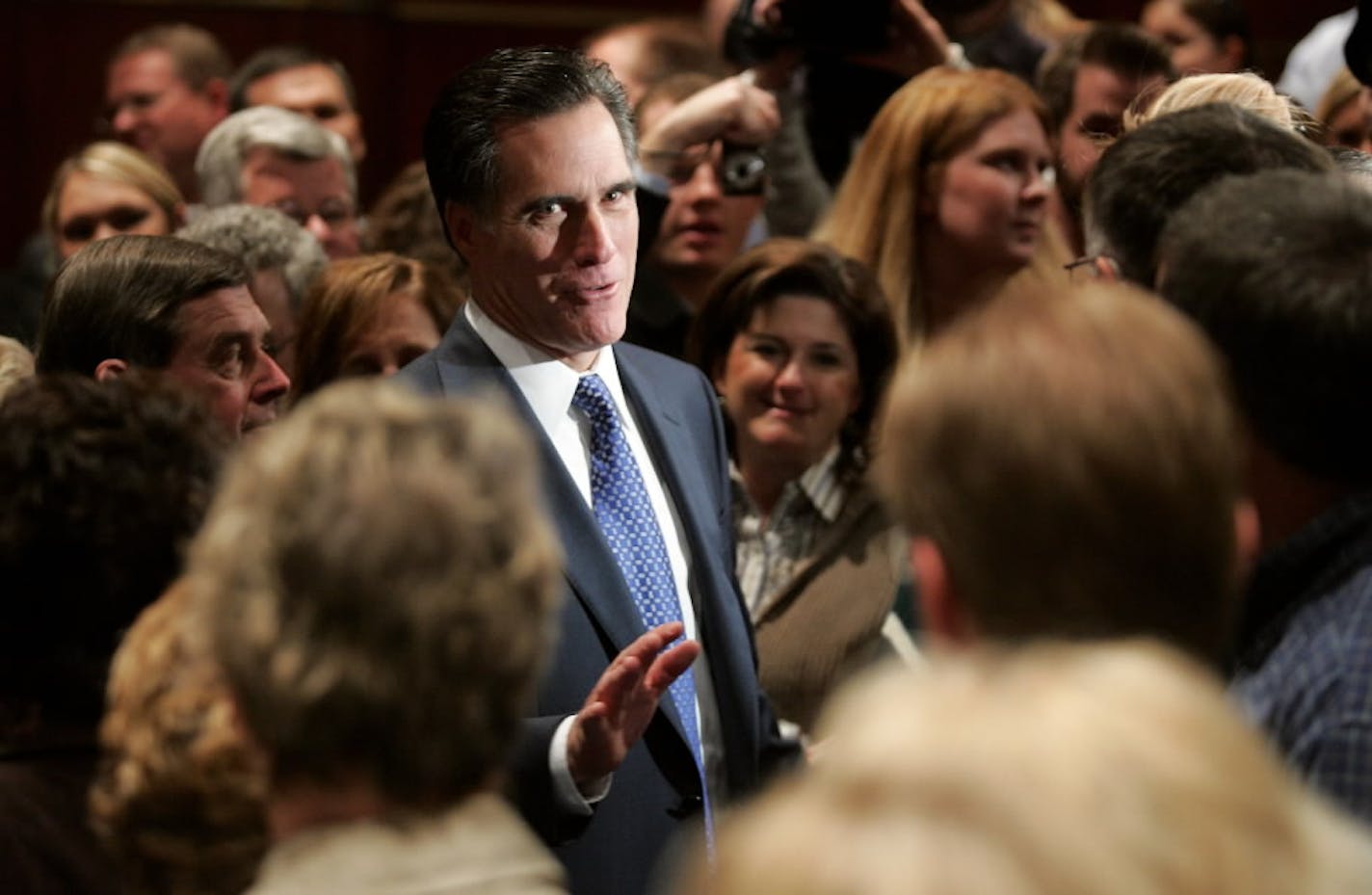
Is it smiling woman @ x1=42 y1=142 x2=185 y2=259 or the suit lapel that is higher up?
the suit lapel

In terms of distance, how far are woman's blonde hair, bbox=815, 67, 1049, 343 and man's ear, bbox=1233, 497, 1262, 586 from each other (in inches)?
85.8

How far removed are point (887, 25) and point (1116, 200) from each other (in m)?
2.13

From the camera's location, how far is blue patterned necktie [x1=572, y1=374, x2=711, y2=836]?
251cm

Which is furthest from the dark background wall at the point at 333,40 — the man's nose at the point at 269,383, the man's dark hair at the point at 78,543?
the man's dark hair at the point at 78,543

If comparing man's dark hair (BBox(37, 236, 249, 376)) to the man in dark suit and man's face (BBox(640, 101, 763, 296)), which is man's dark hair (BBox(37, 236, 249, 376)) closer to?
the man in dark suit

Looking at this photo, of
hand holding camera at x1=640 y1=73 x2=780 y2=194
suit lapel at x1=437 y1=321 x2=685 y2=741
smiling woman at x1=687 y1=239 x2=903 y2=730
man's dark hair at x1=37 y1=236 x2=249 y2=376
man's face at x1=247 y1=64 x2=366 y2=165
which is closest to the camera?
suit lapel at x1=437 y1=321 x2=685 y2=741

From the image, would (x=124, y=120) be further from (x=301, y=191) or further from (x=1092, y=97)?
(x=1092, y=97)

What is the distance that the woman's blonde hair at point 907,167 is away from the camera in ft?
12.9

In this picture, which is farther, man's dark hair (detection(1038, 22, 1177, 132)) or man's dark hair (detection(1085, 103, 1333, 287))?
man's dark hair (detection(1038, 22, 1177, 132))

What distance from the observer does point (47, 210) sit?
188 inches

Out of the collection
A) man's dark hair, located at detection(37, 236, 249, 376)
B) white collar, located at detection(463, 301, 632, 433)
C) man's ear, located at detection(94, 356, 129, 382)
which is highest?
man's dark hair, located at detection(37, 236, 249, 376)

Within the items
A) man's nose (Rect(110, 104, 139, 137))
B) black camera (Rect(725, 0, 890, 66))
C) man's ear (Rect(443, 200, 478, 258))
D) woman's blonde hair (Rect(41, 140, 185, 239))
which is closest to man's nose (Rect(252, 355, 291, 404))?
man's ear (Rect(443, 200, 478, 258))

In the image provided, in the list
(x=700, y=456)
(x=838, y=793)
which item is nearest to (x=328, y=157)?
(x=700, y=456)

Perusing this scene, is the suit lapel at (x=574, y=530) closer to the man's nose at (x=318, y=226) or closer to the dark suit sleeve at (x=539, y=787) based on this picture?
the dark suit sleeve at (x=539, y=787)
